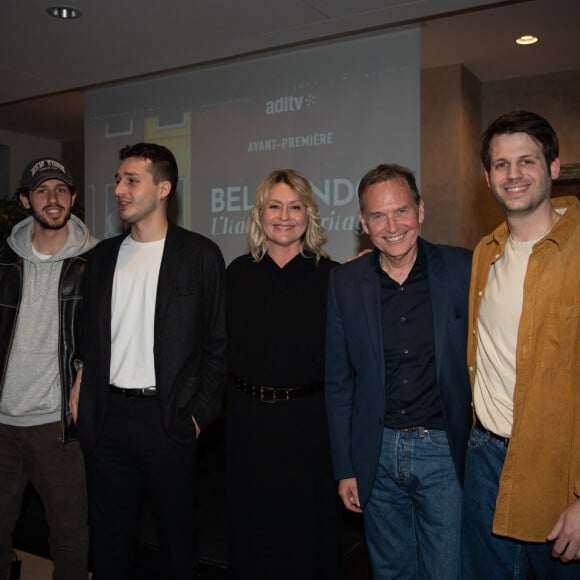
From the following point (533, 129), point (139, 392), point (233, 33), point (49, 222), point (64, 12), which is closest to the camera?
point (533, 129)

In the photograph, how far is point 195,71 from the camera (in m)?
5.55

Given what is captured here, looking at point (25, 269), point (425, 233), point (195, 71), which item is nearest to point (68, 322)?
point (25, 269)

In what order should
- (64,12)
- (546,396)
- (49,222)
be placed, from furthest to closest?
(64,12) → (49,222) → (546,396)

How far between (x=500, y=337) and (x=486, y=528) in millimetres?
574

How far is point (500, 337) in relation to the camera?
1774mm

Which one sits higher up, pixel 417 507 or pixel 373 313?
pixel 373 313

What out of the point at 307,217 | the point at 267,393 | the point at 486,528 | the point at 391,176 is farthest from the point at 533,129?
the point at 267,393

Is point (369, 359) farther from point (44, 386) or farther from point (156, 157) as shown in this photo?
point (44, 386)

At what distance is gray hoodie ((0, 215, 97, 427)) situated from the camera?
2412mm

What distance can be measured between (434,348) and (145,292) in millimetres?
1085

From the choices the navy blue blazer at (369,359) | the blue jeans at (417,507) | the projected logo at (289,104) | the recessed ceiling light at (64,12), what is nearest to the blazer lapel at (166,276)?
the navy blue blazer at (369,359)

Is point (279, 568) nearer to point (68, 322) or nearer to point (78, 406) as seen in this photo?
point (78, 406)

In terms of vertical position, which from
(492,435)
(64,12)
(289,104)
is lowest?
(492,435)

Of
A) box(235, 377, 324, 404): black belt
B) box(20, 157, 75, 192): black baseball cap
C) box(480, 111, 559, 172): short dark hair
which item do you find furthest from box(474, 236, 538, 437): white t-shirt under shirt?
box(20, 157, 75, 192): black baseball cap
